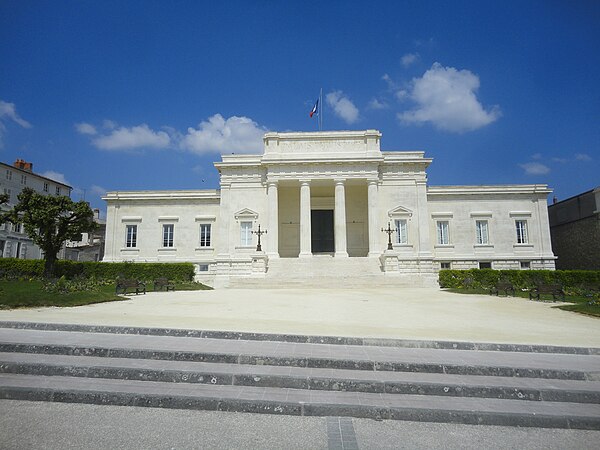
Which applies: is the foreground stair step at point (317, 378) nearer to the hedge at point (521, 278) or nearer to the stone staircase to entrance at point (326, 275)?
the stone staircase to entrance at point (326, 275)

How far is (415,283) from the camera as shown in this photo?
23.5m

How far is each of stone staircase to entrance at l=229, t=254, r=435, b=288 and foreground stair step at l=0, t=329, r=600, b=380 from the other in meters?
15.8

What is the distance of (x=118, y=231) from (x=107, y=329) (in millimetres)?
29740

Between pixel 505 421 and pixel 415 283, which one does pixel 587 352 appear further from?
pixel 415 283

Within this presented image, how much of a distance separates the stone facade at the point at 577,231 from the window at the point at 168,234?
120 feet

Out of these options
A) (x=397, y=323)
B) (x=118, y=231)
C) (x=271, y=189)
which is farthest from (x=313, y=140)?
(x=397, y=323)

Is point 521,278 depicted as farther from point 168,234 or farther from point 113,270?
point 168,234

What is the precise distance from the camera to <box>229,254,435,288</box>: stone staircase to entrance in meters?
23.0

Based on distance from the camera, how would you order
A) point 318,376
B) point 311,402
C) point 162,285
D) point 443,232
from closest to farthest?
point 311,402 < point 318,376 < point 162,285 < point 443,232

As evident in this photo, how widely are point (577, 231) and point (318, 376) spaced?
3733 cm

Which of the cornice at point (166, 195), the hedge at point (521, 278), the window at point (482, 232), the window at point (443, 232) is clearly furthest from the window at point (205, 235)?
the window at point (482, 232)

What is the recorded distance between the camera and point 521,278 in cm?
2339

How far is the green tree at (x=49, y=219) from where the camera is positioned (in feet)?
78.3

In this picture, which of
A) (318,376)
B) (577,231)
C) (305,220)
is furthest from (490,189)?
(318,376)
